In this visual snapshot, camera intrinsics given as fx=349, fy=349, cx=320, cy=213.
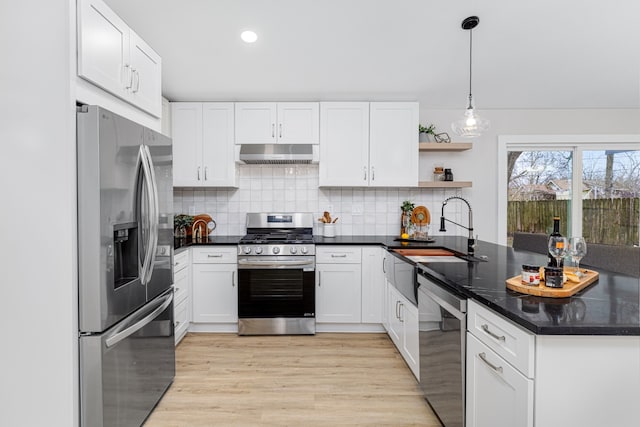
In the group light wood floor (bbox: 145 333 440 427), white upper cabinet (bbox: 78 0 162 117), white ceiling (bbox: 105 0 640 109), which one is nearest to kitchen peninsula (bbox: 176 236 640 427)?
light wood floor (bbox: 145 333 440 427)

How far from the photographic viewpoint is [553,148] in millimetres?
4082

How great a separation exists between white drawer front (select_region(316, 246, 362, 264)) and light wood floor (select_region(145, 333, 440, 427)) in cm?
74

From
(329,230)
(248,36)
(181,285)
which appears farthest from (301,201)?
(248,36)

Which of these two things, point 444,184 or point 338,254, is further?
point 444,184

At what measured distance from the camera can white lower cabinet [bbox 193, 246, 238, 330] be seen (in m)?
3.42

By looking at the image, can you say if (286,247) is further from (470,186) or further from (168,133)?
(470,186)

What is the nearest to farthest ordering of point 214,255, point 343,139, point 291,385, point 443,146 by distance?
point 291,385 → point 214,255 → point 343,139 → point 443,146

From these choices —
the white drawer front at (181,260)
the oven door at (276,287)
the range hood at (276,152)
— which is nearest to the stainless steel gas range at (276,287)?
the oven door at (276,287)

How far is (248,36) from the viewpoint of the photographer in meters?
2.90

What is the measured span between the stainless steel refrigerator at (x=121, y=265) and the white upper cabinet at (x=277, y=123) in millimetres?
1489

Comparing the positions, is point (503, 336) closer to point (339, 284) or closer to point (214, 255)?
point (339, 284)

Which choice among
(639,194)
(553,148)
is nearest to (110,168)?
(553,148)

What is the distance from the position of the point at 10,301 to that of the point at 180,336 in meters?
1.86

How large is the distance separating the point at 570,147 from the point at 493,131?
946 millimetres
